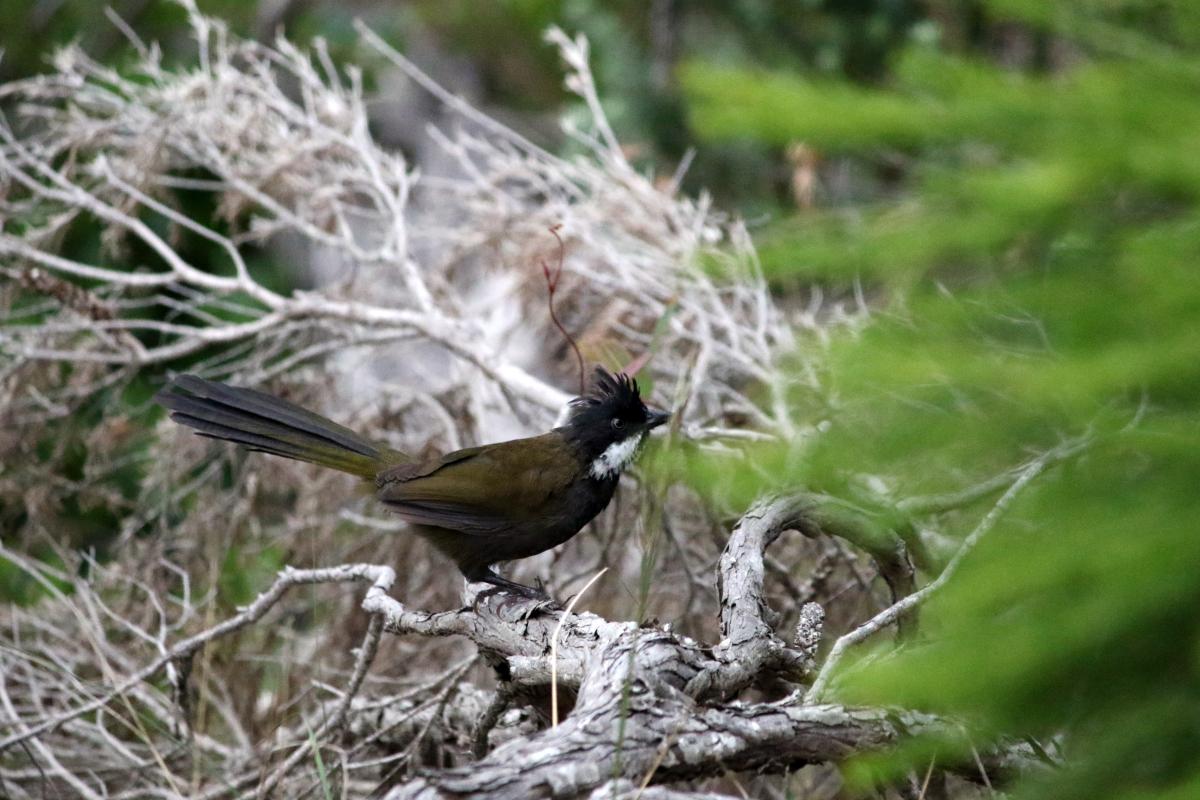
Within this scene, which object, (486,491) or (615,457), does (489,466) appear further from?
(615,457)

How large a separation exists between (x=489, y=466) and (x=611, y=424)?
1.44ft

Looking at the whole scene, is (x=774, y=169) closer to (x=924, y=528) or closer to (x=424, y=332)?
(x=424, y=332)

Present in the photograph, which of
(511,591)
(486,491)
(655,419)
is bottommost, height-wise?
(511,591)

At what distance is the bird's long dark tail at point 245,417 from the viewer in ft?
13.6

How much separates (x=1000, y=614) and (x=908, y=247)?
323 millimetres

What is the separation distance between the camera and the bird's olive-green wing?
164 inches

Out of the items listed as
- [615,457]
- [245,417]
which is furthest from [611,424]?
[245,417]

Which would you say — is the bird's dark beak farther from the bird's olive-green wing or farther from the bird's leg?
the bird's leg

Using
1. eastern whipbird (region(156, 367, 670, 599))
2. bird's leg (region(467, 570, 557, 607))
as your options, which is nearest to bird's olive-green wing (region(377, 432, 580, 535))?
eastern whipbird (region(156, 367, 670, 599))

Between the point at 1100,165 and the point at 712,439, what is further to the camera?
the point at 712,439

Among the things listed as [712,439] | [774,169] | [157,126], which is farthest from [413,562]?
[774,169]

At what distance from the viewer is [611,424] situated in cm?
427

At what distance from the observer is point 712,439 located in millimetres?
4207

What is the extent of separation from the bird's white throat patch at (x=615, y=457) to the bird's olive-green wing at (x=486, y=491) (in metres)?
0.08
